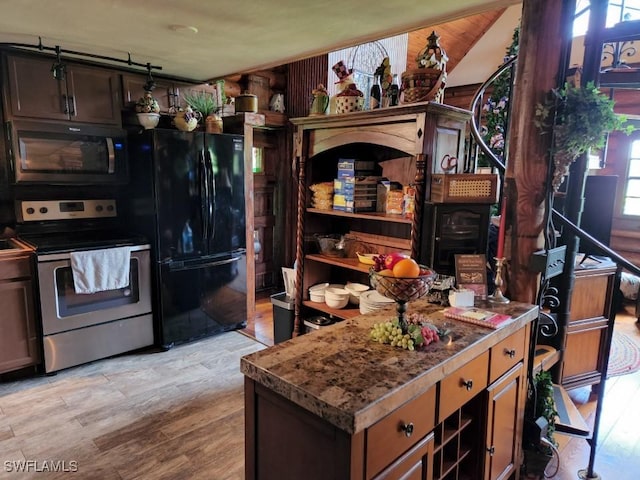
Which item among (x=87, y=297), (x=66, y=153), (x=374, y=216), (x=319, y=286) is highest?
(x=66, y=153)

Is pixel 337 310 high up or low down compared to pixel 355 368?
down

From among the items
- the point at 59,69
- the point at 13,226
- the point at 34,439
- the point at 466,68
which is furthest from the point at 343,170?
the point at 466,68

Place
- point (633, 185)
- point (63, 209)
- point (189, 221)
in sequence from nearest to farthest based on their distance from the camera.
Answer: point (63, 209)
point (189, 221)
point (633, 185)

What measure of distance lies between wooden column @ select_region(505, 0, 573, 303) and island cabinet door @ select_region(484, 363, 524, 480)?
1.45 ft

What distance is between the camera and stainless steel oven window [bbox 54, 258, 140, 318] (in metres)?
3.20

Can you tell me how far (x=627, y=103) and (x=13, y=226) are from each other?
7225 millimetres

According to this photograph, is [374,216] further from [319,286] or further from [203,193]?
[203,193]

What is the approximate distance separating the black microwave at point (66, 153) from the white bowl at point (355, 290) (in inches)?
85.2

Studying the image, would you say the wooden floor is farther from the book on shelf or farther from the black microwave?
the black microwave

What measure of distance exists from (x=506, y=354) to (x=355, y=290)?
1.33 m

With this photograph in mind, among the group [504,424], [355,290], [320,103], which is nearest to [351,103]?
[320,103]

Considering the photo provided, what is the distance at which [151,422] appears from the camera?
8.68ft

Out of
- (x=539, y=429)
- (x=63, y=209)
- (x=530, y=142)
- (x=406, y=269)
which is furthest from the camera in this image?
(x=63, y=209)

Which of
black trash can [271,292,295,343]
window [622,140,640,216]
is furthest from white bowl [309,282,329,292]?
window [622,140,640,216]
